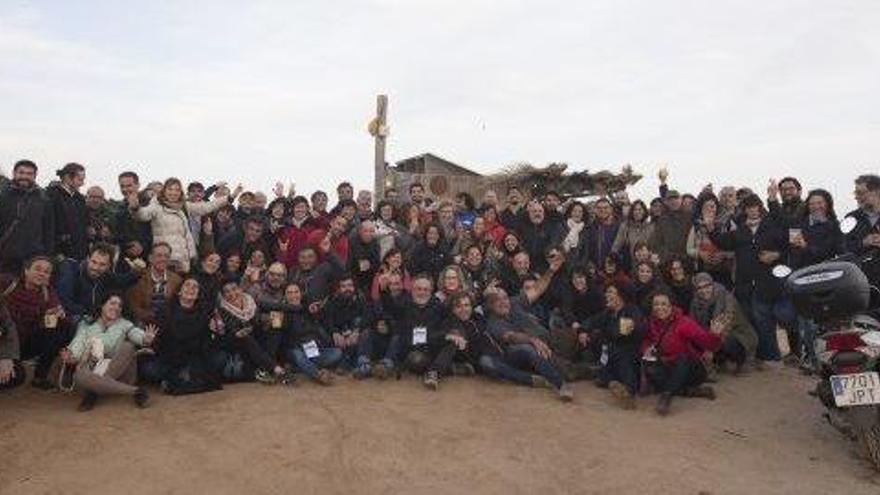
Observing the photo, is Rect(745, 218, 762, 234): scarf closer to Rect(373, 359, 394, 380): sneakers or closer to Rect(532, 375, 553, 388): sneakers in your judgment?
Rect(532, 375, 553, 388): sneakers

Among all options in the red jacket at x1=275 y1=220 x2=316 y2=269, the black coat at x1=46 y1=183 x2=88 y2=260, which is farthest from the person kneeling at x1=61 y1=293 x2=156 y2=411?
the red jacket at x1=275 y1=220 x2=316 y2=269

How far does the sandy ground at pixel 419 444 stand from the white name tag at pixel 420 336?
0.65 m

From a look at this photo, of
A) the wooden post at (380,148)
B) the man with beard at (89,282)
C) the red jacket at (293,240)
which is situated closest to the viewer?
the man with beard at (89,282)

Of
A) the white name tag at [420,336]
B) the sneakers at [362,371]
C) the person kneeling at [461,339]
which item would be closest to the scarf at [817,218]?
the person kneeling at [461,339]

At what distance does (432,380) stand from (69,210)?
405 centimetres

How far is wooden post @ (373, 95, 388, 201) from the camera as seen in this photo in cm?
1226

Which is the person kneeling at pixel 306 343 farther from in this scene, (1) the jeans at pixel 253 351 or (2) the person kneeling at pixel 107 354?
(2) the person kneeling at pixel 107 354

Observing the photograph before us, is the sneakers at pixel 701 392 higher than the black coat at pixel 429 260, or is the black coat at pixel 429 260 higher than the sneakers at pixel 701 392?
the black coat at pixel 429 260

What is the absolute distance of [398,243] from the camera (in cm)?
910

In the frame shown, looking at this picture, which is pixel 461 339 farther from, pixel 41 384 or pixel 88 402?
pixel 41 384

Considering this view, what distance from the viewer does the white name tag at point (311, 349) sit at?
751 centimetres

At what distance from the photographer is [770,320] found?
313 inches

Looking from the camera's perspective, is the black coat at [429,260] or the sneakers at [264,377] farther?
the black coat at [429,260]

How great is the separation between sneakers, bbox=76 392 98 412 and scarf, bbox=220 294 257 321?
1383 millimetres
